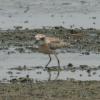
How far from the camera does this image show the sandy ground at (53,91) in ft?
36.7

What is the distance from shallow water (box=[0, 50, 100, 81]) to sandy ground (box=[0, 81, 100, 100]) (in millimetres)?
922

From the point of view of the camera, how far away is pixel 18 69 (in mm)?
14484

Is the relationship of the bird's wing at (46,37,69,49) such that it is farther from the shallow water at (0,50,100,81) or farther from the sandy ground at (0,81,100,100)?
the sandy ground at (0,81,100,100)

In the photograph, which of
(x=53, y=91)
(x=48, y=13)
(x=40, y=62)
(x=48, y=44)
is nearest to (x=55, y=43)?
(x=48, y=44)

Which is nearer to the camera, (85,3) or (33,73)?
(33,73)

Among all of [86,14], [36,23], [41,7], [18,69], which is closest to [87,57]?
[18,69]

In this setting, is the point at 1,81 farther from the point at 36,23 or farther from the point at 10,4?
the point at 10,4

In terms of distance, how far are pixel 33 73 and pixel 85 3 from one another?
12.5m

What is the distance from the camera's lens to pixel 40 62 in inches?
607

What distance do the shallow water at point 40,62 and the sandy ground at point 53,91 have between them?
922 millimetres

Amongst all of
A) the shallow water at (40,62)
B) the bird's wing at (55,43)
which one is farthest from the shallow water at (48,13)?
the bird's wing at (55,43)

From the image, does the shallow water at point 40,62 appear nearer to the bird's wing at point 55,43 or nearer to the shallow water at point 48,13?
the bird's wing at point 55,43

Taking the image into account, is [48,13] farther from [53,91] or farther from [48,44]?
[53,91]

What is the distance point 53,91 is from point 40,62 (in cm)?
377
